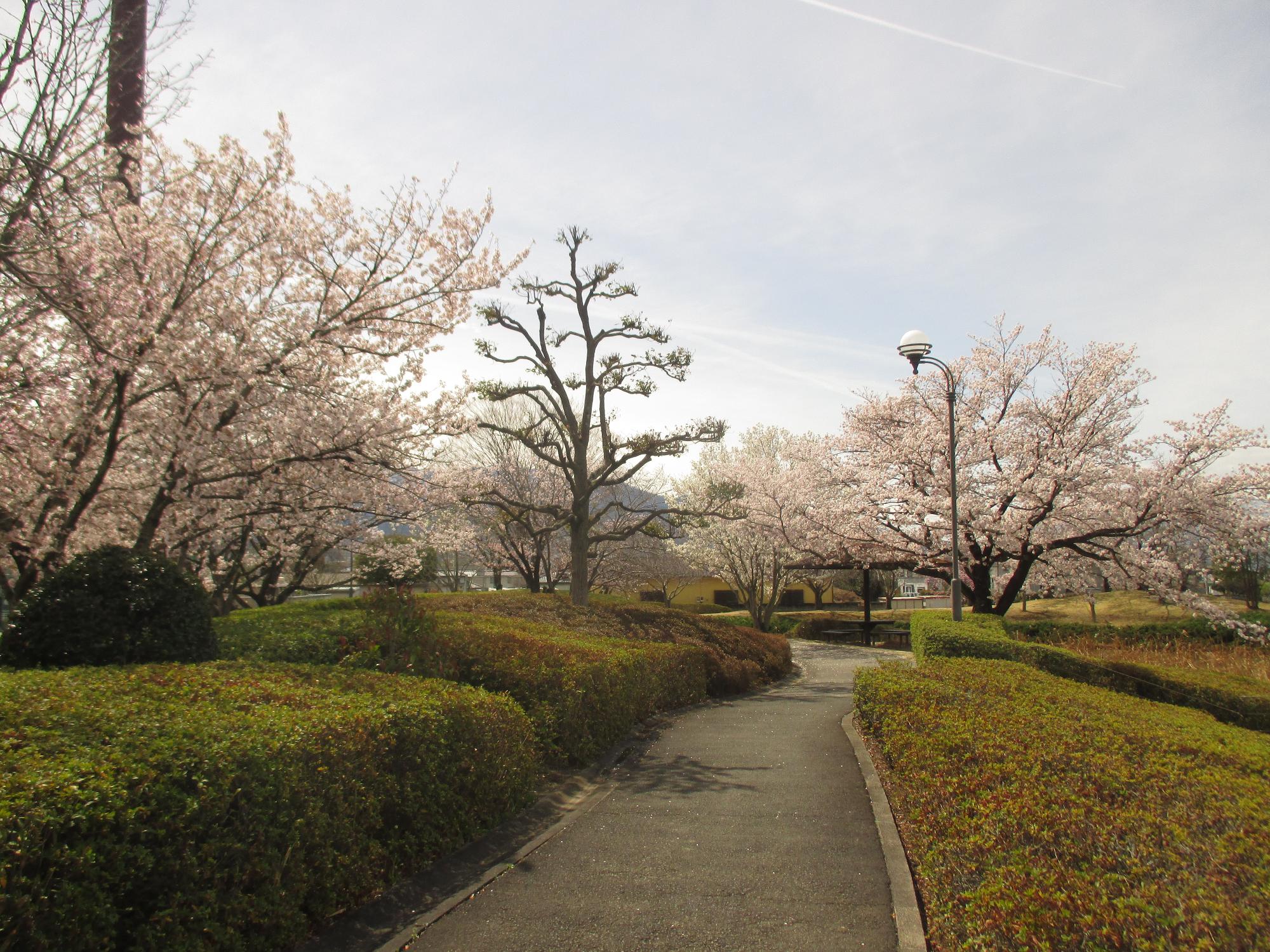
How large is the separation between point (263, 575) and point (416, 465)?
10180 mm

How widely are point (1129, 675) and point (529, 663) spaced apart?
26.4ft

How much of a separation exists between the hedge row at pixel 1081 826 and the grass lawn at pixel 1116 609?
1051 inches

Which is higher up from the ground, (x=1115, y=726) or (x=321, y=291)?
(x=321, y=291)

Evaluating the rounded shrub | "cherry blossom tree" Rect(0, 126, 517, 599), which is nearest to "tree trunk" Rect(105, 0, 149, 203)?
"cherry blossom tree" Rect(0, 126, 517, 599)

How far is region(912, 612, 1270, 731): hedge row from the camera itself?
8.88 metres

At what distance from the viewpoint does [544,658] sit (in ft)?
26.9

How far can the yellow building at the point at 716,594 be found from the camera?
158ft

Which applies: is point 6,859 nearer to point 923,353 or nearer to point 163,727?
point 163,727

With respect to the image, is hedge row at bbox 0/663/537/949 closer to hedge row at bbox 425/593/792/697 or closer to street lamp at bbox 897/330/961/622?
hedge row at bbox 425/593/792/697

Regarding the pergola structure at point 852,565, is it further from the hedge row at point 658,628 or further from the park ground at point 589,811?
the park ground at point 589,811

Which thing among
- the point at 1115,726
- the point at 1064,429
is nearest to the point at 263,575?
the point at 1115,726

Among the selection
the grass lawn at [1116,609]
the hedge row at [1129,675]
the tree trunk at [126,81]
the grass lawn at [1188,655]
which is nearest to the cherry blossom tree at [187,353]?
the tree trunk at [126,81]

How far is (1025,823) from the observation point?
11.9ft

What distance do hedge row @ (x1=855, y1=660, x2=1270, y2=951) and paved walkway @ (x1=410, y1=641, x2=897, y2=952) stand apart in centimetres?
42
